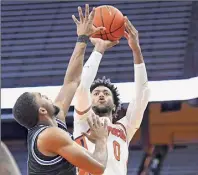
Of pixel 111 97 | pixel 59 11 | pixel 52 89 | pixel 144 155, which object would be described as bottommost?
pixel 144 155

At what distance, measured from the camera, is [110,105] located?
12.9ft

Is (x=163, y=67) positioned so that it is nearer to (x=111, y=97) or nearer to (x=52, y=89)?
(x=52, y=89)

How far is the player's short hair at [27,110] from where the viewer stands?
109 inches

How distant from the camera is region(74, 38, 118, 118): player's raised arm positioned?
3752 millimetres

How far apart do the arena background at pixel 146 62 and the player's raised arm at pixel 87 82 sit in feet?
17.1

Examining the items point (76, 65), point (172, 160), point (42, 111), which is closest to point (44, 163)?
point (42, 111)

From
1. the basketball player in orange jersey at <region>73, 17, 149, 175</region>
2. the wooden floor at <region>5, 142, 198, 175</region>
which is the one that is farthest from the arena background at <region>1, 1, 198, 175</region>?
the basketball player in orange jersey at <region>73, 17, 149, 175</region>

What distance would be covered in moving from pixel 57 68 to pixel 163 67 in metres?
1.55

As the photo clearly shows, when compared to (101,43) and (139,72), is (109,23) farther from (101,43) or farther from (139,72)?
(139,72)

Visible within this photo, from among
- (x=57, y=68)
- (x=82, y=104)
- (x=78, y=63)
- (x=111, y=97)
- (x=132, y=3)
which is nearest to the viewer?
A: (x=78, y=63)

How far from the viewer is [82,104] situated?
12.3 feet

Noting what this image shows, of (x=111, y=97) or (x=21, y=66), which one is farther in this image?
(x=21, y=66)

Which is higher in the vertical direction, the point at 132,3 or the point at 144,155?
the point at 132,3

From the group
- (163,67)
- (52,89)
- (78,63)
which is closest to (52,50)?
(52,89)
